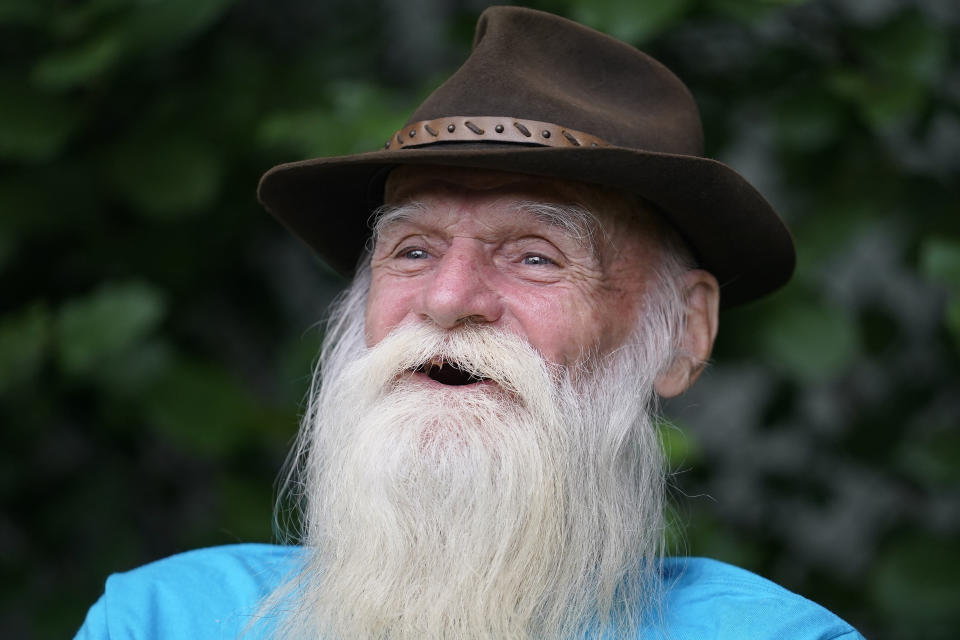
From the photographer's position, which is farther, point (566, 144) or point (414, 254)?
point (414, 254)

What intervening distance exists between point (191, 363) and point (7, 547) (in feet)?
3.49

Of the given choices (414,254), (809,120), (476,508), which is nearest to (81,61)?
(414,254)

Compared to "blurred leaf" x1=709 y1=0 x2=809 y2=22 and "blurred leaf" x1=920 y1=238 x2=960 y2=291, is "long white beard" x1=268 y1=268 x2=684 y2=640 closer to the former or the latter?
"blurred leaf" x1=920 y1=238 x2=960 y2=291

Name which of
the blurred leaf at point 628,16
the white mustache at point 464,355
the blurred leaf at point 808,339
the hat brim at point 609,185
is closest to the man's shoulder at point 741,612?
the white mustache at point 464,355

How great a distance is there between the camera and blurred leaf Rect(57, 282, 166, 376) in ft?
7.28

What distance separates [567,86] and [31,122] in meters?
1.37

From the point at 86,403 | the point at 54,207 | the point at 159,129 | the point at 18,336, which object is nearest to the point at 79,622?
the point at 86,403

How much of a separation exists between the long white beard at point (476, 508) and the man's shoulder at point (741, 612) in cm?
5

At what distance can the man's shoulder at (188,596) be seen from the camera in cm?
164

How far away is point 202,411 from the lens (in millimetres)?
2504

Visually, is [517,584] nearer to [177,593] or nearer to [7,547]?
[177,593]

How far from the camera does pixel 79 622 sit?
2.61 m

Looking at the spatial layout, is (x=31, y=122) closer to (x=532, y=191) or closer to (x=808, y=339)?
(x=532, y=191)

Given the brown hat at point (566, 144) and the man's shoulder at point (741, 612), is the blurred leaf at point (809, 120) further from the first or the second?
the man's shoulder at point (741, 612)
